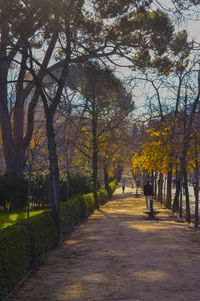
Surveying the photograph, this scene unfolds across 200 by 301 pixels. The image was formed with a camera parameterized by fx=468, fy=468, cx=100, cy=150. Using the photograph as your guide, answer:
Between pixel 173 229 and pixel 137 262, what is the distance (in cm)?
832

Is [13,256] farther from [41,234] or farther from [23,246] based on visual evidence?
[41,234]

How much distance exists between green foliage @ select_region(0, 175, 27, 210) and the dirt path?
9158 millimetres

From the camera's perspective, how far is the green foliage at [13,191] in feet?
80.8

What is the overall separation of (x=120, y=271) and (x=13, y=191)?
15.6 meters

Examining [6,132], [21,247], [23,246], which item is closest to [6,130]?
[6,132]

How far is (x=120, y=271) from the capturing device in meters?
9.83

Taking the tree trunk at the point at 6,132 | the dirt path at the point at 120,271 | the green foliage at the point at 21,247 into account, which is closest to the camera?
the dirt path at the point at 120,271

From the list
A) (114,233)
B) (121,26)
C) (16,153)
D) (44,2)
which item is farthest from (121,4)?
(16,153)

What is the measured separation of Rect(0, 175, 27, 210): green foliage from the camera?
970 inches

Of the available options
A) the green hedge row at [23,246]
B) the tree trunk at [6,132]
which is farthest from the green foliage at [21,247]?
the tree trunk at [6,132]

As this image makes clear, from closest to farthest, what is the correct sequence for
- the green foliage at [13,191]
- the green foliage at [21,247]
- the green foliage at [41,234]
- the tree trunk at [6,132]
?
the green foliage at [21,247] < the green foliage at [41,234] < the green foliage at [13,191] < the tree trunk at [6,132]

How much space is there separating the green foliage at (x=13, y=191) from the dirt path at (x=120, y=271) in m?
9.16

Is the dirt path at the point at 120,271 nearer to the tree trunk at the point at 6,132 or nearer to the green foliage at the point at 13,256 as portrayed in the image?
the green foliage at the point at 13,256

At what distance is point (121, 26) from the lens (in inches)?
827
